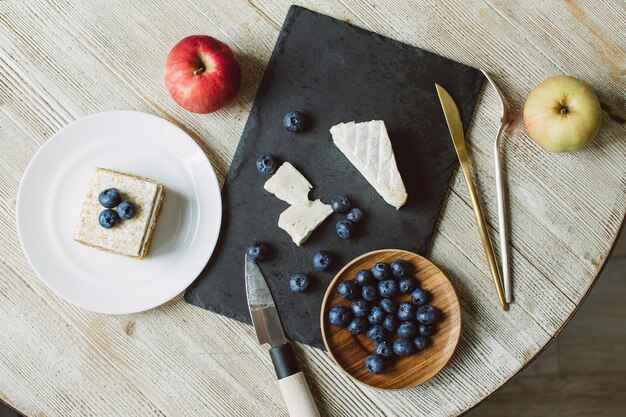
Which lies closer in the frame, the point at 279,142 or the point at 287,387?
the point at 287,387

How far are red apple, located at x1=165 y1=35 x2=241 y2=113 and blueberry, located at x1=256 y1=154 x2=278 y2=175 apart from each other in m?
0.21

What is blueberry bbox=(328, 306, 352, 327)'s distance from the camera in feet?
5.33

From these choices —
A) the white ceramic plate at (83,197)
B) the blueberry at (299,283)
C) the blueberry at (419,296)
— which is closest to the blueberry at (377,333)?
the blueberry at (419,296)

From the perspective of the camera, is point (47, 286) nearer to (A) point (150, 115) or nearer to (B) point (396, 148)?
(A) point (150, 115)

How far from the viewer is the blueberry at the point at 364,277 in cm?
164

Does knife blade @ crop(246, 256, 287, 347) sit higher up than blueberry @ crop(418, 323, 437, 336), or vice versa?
blueberry @ crop(418, 323, 437, 336)

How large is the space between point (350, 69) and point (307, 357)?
87 centimetres

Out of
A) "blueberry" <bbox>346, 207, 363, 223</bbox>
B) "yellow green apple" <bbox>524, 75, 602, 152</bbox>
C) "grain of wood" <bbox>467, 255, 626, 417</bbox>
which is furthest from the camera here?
"grain of wood" <bbox>467, 255, 626, 417</bbox>

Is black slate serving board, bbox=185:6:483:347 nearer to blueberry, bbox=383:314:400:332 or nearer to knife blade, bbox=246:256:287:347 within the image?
knife blade, bbox=246:256:287:347

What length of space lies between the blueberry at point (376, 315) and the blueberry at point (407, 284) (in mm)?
85

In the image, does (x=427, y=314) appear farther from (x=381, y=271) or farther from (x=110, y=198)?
(x=110, y=198)

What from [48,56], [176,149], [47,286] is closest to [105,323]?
[47,286]

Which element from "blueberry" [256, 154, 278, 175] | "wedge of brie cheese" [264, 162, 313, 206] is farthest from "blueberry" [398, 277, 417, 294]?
"blueberry" [256, 154, 278, 175]

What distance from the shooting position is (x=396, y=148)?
174 cm
